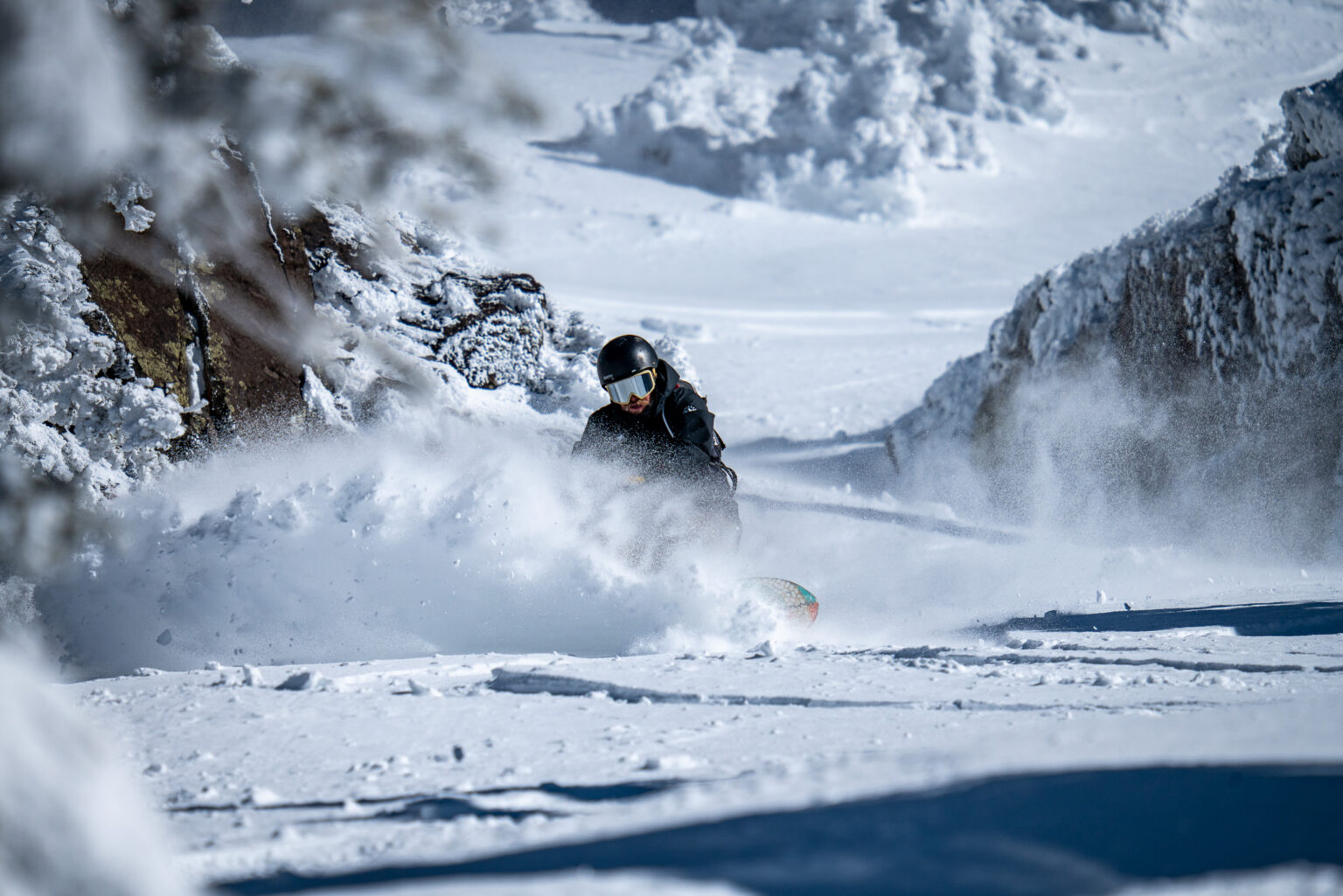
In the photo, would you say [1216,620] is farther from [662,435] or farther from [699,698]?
[662,435]

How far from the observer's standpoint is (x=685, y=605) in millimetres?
3264

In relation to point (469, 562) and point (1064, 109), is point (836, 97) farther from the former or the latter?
point (469, 562)

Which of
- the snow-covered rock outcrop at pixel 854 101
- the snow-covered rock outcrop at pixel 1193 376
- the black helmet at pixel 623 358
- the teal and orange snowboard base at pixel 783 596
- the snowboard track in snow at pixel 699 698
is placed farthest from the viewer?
the snow-covered rock outcrop at pixel 854 101

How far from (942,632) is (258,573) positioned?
2.58 m

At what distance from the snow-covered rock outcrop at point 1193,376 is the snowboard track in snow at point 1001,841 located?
417 centimetres

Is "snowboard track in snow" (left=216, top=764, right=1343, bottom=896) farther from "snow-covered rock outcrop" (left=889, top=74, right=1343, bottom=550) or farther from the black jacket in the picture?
"snow-covered rock outcrop" (left=889, top=74, right=1343, bottom=550)

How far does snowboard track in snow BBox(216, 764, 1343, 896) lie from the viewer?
98cm

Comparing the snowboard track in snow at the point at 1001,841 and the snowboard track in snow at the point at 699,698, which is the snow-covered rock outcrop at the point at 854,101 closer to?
the snowboard track in snow at the point at 699,698

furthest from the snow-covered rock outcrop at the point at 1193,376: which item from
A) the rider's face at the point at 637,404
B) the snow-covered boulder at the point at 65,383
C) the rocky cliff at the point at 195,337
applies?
the snow-covered boulder at the point at 65,383

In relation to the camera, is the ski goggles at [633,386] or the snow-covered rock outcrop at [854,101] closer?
the ski goggles at [633,386]

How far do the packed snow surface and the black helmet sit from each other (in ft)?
1.51

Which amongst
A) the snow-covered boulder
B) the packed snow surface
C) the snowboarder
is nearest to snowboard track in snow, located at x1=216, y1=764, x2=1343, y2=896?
the packed snow surface

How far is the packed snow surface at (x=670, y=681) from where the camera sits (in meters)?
1.08

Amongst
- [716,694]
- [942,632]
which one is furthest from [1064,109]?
[716,694]
